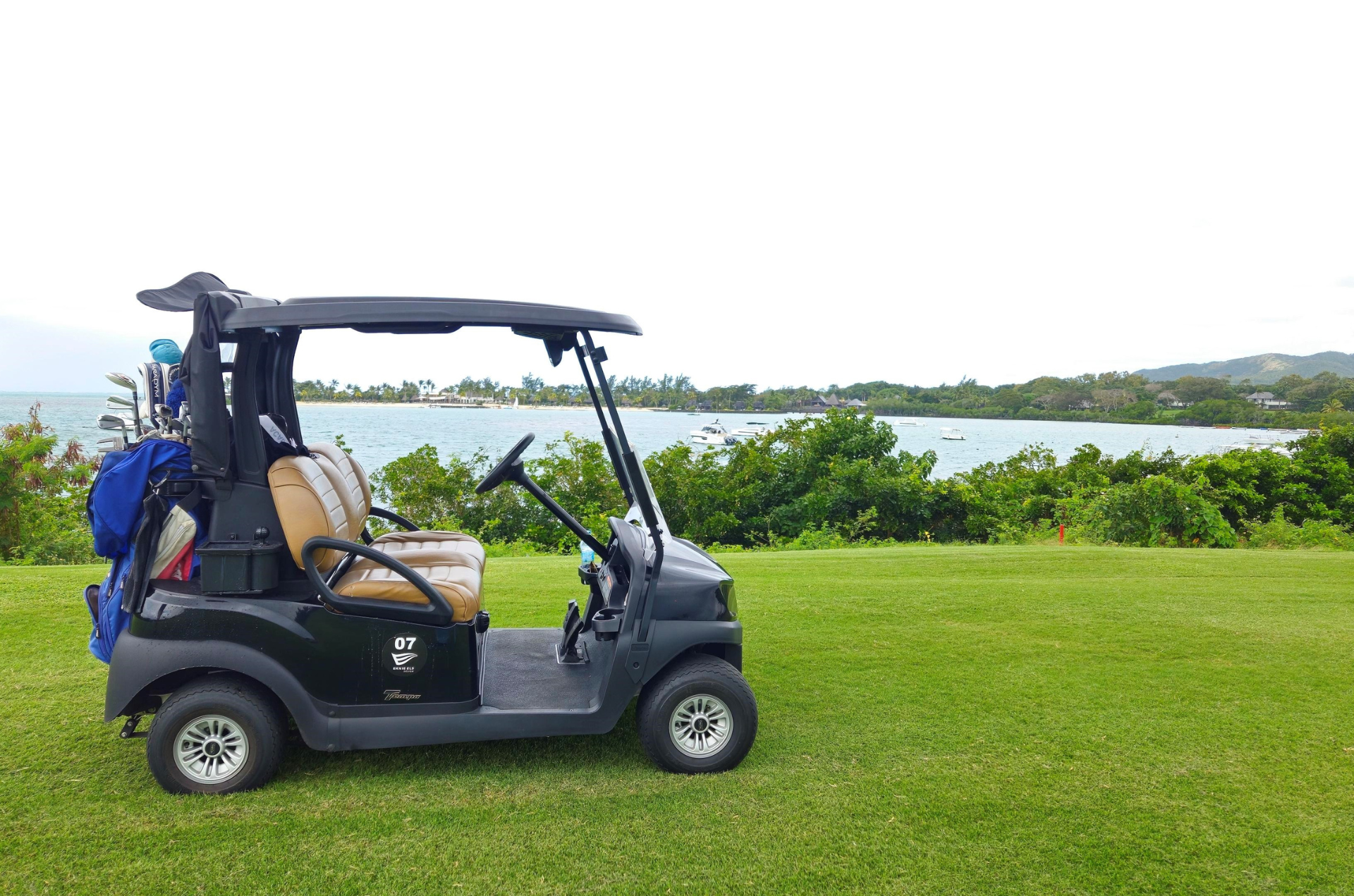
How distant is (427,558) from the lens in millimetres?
3508

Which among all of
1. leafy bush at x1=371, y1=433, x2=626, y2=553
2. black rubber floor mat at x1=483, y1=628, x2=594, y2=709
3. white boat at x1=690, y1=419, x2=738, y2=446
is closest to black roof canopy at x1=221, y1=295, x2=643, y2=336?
black rubber floor mat at x1=483, y1=628, x2=594, y2=709

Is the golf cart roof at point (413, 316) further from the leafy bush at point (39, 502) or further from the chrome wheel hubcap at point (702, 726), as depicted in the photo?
the leafy bush at point (39, 502)

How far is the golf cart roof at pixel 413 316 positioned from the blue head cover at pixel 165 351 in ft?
1.03

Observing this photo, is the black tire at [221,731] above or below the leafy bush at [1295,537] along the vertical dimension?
above

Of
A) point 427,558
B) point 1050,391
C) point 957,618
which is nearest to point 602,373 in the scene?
point 427,558

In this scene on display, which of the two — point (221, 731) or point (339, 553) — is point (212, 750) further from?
point (339, 553)

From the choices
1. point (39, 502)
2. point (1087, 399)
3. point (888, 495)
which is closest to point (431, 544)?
point (39, 502)

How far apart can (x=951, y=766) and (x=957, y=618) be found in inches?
101

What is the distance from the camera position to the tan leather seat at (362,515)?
3.61 meters

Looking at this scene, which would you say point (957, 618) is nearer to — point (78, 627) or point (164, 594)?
point (164, 594)

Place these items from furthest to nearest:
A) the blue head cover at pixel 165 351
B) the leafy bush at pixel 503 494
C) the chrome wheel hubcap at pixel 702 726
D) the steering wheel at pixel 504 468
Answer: the leafy bush at pixel 503 494
the steering wheel at pixel 504 468
the chrome wheel hubcap at pixel 702 726
the blue head cover at pixel 165 351

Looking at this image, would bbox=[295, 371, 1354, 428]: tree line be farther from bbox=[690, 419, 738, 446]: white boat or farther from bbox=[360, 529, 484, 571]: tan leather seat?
bbox=[360, 529, 484, 571]: tan leather seat

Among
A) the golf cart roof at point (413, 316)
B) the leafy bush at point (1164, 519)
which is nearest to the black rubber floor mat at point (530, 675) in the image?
the golf cart roof at point (413, 316)

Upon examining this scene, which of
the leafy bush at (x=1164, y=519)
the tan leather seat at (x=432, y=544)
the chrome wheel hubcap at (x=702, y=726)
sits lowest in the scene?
the leafy bush at (x=1164, y=519)
